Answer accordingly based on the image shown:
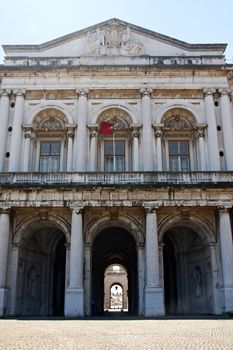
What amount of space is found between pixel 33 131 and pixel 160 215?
1085 centimetres

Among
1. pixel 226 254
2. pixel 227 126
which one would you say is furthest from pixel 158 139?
pixel 226 254

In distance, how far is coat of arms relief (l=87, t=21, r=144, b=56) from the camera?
95.8 ft

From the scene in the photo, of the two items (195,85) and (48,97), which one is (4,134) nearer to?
(48,97)

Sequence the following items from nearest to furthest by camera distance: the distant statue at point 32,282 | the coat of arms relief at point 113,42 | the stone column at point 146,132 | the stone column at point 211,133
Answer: the distant statue at point 32,282 < the stone column at point 146,132 < the stone column at point 211,133 < the coat of arms relief at point 113,42

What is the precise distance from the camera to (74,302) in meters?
21.2

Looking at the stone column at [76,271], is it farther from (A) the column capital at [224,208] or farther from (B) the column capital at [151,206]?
(A) the column capital at [224,208]

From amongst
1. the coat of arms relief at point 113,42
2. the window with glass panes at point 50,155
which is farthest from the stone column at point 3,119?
the coat of arms relief at point 113,42

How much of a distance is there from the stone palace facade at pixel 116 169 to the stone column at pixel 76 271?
0.06 m

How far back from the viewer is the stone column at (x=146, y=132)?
83.6 feet

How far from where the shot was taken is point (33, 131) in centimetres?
2723

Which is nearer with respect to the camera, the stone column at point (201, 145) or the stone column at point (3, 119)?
the stone column at point (201, 145)

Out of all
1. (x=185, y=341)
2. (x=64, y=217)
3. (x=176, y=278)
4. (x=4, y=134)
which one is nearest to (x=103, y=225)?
(x=64, y=217)

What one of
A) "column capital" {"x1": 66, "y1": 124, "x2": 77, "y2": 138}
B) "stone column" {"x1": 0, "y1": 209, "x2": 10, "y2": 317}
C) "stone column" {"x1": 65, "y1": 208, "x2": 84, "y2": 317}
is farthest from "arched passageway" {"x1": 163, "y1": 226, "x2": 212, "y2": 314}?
"stone column" {"x1": 0, "y1": 209, "x2": 10, "y2": 317}

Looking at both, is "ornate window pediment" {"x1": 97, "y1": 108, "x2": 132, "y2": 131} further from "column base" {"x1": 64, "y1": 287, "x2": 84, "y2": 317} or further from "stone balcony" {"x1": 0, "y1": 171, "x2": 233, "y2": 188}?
"column base" {"x1": 64, "y1": 287, "x2": 84, "y2": 317}
